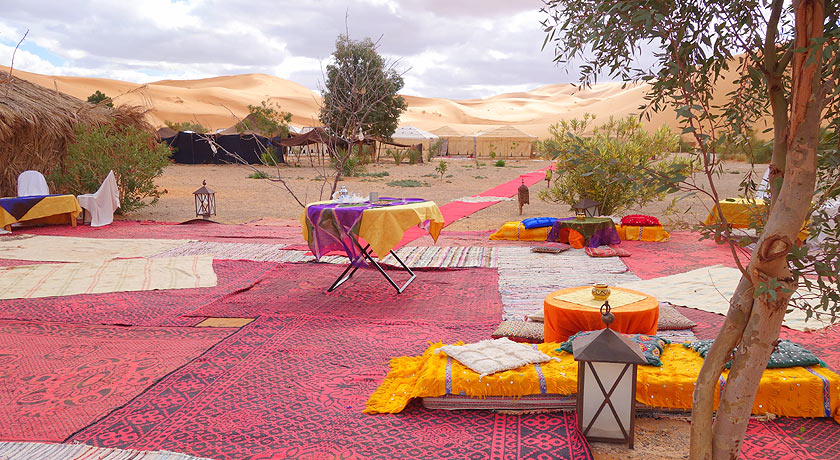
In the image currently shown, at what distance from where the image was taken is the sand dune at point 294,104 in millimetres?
57844

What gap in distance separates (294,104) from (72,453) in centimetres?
7588

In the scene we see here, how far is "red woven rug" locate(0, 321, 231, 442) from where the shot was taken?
2.78 m

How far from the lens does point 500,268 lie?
605 centimetres

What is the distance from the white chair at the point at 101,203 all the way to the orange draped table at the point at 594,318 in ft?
26.4

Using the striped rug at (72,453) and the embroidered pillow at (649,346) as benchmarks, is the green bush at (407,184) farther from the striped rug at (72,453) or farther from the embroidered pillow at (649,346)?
the striped rug at (72,453)

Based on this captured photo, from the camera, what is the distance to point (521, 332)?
3.85 metres

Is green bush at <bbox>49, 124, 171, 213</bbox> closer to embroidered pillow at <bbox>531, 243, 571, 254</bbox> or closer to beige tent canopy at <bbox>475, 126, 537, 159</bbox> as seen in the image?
embroidered pillow at <bbox>531, 243, 571, 254</bbox>

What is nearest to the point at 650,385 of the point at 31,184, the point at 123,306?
the point at 123,306

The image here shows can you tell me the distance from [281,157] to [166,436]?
26890mm

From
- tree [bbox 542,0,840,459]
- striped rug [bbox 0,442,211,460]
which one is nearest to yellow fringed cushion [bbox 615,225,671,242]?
tree [bbox 542,0,840,459]

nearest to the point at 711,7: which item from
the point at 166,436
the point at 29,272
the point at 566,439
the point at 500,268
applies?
the point at 566,439

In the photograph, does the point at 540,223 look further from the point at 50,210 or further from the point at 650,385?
the point at 50,210

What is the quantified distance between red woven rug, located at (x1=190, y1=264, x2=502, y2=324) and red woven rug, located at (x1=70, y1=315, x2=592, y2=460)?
0.88 meters

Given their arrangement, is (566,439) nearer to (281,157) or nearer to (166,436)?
(166,436)
